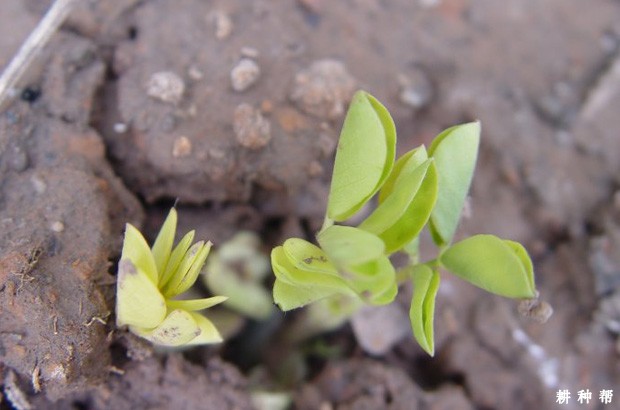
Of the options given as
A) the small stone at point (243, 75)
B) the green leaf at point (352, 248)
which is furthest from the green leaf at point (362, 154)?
the small stone at point (243, 75)

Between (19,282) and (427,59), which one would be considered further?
(427,59)

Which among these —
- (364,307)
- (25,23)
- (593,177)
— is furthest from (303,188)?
(593,177)

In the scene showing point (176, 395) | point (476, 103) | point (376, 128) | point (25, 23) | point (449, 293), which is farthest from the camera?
point (476, 103)

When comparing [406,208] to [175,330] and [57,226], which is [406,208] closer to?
[175,330]

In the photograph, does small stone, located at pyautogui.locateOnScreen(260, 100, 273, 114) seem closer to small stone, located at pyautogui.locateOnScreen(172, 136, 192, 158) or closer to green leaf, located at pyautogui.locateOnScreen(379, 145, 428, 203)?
small stone, located at pyautogui.locateOnScreen(172, 136, 192, 158)

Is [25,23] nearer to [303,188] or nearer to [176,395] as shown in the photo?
[303,188]

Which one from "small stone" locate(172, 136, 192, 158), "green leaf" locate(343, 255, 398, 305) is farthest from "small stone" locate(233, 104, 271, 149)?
"green leaf" locate(343, 255, 398, 305)

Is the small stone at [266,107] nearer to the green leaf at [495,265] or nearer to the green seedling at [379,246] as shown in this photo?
the green seedling at [379,246]
